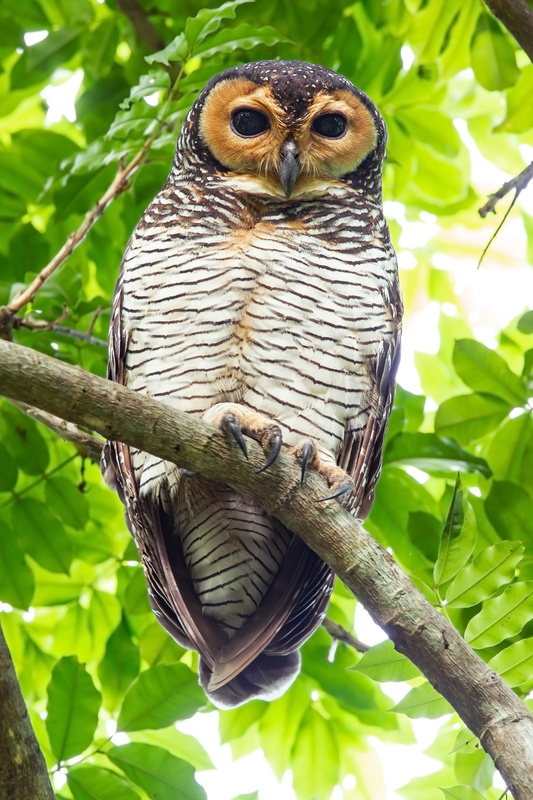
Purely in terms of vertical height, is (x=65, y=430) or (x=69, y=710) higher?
(x=65, y=430)

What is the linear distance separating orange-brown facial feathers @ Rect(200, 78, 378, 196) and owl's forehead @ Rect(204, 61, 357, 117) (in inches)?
0.5

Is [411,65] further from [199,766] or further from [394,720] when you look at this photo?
[199,766]

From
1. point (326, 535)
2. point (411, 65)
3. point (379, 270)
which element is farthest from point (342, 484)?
point (411, 65)

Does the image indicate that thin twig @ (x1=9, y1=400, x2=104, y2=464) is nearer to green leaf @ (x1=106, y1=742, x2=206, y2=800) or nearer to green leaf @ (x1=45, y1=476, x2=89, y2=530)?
green leaf @ (x1=45, y1=476, x2=89, y2=530)

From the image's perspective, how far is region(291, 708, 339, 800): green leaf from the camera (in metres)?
2.95

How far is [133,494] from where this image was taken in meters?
2.59

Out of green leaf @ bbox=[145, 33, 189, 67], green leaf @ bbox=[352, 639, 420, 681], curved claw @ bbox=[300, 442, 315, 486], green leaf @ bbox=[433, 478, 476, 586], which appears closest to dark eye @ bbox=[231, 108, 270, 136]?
green leaf @ bbox=[145, 33, 189, 67]

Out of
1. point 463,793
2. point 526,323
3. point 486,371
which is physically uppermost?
point 526,323

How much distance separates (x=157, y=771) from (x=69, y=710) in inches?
11.1

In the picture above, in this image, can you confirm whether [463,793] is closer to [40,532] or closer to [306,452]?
[306,452]

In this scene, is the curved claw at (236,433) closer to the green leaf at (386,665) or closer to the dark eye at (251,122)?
the green leaf at (386,665)

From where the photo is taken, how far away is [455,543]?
190 cm

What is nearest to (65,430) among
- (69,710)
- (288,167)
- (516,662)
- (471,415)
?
(69,710)

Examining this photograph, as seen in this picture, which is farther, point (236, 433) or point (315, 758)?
point (315, 758)
